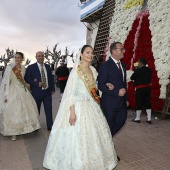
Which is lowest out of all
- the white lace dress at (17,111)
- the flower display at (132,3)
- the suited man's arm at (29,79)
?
the white lace dress at (17,111)

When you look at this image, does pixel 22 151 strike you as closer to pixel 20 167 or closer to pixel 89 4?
pixel 20 167

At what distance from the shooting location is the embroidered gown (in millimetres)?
3055

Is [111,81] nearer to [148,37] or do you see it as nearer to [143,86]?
[143,86]

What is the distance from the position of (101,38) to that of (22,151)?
27.5ft

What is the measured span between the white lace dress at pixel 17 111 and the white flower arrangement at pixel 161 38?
360 cm

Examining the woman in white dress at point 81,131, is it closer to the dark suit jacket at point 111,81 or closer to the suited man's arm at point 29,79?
the dark suit jacket at point 111,81

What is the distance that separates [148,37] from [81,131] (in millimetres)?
5554

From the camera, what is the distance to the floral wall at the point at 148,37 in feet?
23.1

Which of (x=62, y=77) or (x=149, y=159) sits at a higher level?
(x=62, y=77)

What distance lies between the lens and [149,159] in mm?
3873

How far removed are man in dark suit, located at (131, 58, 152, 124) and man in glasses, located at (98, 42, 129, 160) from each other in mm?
2806

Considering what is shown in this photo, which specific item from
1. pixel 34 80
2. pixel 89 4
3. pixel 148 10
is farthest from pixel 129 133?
pixel 89 4

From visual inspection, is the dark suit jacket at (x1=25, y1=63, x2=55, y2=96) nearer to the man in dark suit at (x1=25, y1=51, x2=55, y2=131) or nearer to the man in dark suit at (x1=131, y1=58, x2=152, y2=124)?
the man in dark suit at (x1=25, y1=51, x2=55, y2=131)

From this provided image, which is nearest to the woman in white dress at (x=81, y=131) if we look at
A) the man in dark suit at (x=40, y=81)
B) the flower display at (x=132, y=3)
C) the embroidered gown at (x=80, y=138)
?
the embroidered gown at (x=80, y=138)
